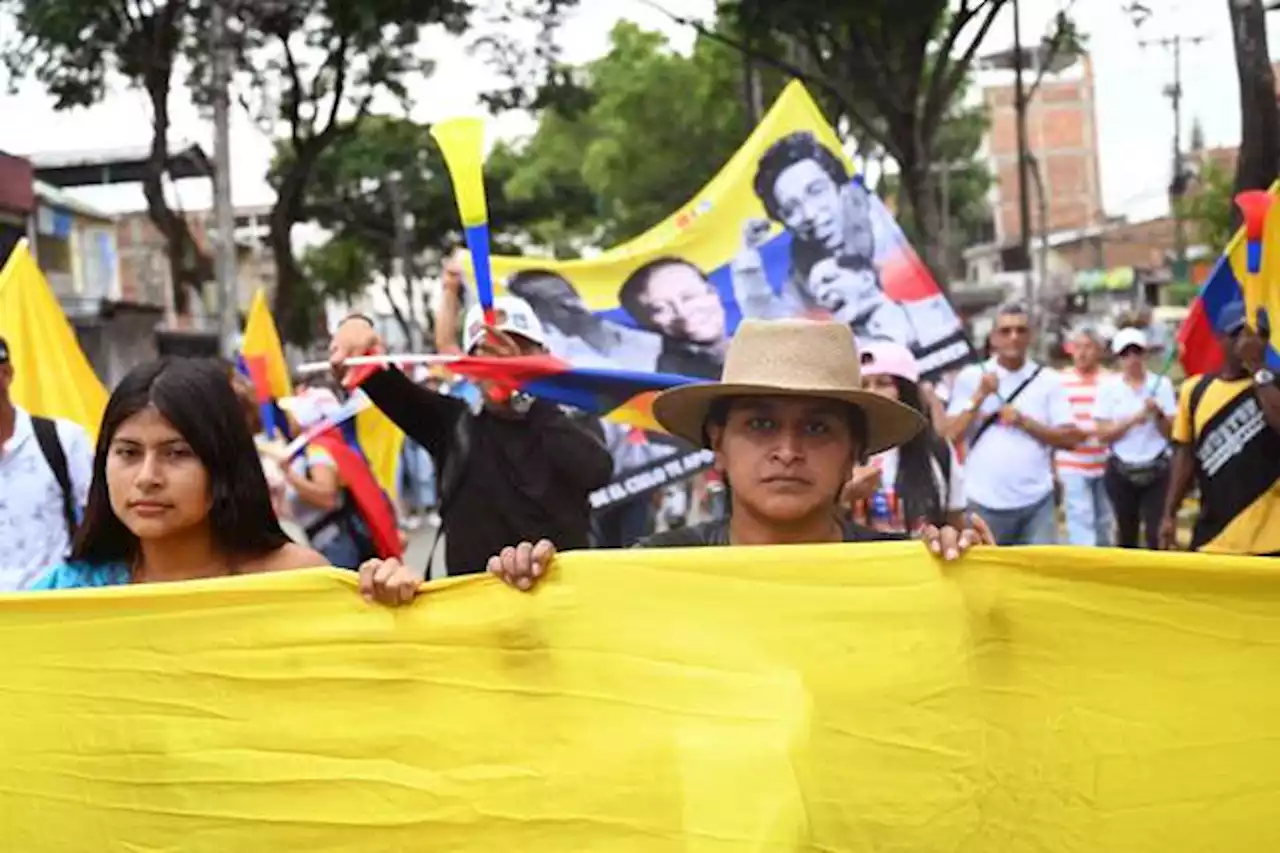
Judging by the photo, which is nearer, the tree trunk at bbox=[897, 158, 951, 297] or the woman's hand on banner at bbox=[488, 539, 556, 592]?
the woman's hand on banner at bbox=[488, 539, 556, 592]

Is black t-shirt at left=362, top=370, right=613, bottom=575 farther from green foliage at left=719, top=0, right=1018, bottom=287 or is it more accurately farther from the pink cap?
green foliage at left=719, top=0, right=1018, bottom=287

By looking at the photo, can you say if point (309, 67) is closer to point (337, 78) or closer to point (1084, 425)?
point (337, 78)

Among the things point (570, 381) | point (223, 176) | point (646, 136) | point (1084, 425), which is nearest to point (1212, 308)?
point (1084, 425)

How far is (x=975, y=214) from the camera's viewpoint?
69312mm

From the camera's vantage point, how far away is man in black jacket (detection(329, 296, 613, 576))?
5223 mm

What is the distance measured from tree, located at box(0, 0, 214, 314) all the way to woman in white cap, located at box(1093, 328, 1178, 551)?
13343mm

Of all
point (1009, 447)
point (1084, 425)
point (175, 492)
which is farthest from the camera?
point (1084, 425)

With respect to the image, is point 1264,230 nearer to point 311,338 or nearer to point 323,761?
point 323,761

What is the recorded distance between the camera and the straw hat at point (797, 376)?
331 cm

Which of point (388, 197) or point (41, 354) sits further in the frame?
point (388, 197)

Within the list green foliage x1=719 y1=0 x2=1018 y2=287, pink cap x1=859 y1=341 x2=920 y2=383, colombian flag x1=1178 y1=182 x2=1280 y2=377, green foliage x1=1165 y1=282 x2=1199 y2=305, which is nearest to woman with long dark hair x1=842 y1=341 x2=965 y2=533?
pink cap x1=859 y1=341 x2=920 y2=383

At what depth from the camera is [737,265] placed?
7359 mm

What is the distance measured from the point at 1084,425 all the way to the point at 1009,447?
1606 mm

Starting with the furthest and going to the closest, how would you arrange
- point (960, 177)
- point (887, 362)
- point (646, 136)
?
1. point (960, 177)
2. point (646, 136)
3. point (887, 362)
